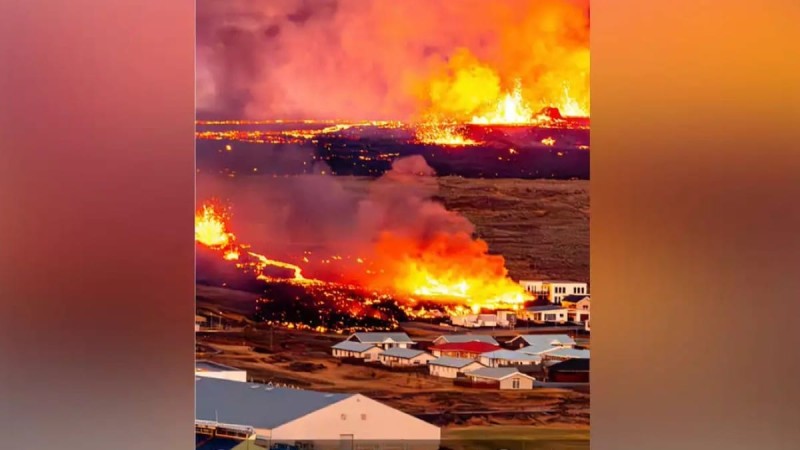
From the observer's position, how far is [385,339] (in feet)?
8.78

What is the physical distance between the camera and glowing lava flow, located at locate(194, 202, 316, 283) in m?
2.66

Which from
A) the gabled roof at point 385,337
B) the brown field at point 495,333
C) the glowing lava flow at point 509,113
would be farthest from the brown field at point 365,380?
the glowing lava flow at point 509,113

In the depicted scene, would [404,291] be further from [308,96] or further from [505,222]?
[308,96]

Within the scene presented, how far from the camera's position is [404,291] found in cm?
270

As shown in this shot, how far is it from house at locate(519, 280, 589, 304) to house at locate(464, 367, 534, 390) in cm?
32

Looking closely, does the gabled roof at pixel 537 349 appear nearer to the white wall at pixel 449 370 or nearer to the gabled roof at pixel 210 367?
the white wall at pixel 449 370

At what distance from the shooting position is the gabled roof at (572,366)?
8.82 feet

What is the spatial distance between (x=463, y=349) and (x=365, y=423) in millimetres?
492

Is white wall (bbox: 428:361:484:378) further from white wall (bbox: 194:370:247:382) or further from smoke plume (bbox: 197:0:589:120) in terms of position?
smoke plume (bbox: 197:0:589:120)

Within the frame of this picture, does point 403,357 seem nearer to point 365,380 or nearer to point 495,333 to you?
point 365,380

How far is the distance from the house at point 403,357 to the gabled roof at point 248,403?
0.35m
